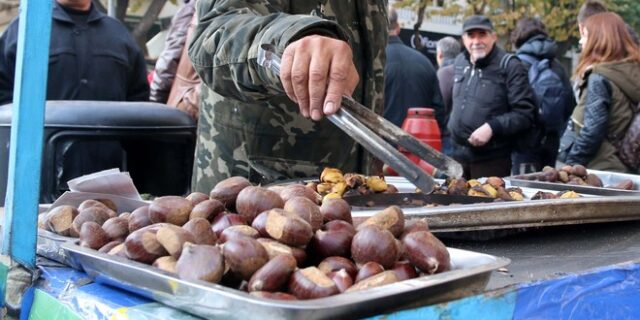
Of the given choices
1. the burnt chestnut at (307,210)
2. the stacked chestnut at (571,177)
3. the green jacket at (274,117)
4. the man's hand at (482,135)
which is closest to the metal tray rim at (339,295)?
the burnt chestnut at (307,210)

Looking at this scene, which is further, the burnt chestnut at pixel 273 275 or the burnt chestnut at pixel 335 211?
the burnt chestnut at pixel 335 211

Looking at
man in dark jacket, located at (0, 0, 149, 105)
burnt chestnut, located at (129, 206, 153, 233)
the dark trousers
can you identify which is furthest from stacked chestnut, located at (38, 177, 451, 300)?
the dark trousers

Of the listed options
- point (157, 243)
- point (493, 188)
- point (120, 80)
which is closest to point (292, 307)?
point (157, 243)

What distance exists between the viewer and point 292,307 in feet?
2.90

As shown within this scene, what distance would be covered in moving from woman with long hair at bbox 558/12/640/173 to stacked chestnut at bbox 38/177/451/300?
363cm

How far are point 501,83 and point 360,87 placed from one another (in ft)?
9.04

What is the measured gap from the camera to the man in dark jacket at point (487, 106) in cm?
496

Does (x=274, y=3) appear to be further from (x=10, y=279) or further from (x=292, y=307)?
(x=292, y=307)

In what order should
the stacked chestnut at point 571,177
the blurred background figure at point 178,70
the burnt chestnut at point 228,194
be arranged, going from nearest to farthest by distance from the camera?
the burnt chestnut at point 228,194 < the stacked chestnut at point 571,177 < the blurred background figure at point 178,70

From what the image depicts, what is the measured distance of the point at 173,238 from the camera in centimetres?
111

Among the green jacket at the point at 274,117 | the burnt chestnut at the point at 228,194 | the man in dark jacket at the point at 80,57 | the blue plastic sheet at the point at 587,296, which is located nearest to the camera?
the blue plastic sheet at the point at 587,296

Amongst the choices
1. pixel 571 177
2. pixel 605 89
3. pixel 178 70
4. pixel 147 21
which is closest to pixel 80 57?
pixel 178 70

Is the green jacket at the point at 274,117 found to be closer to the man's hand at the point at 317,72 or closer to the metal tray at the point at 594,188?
the man's hand at the point at 317,72

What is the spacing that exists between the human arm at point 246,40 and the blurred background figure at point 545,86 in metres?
3.68
